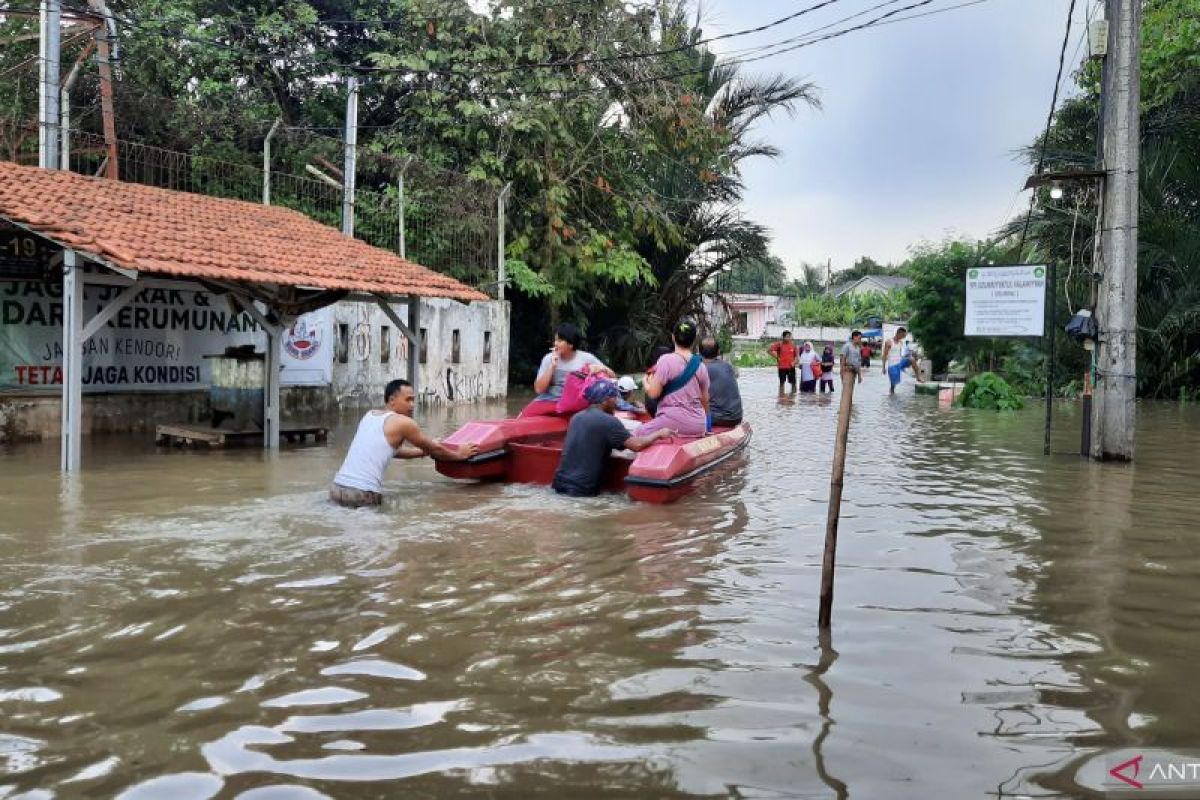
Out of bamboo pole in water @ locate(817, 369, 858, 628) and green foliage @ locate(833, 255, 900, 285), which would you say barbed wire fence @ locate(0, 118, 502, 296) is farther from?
green foliage @ locate(833, 255, 900, 285)

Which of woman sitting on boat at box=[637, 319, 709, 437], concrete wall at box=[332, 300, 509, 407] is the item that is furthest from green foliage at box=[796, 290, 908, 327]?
woman sitting on boat at box=[637, 319, 709, 437]

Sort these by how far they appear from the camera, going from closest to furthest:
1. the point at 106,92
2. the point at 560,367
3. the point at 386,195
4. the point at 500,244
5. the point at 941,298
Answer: the point at 560,367
the point at 106,92
the point at 386,195
the point at 500,244
the point at 941,298

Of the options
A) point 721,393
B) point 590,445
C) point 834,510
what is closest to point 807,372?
point 721,393

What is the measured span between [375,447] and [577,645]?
150 inches

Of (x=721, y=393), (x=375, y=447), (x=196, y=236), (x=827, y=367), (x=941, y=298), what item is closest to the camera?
(x=375, y=447)

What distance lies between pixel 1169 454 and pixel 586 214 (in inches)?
568

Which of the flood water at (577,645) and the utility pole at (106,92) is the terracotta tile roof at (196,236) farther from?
the flood water at (577,645)

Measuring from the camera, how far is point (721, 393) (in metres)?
Answer: 12.5

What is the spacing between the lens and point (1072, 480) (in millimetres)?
10664

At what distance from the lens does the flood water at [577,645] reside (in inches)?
141

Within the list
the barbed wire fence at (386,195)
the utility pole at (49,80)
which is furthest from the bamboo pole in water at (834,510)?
the barbed wire fence at (386,195)

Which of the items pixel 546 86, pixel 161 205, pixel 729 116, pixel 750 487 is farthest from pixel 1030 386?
pixel 161 205

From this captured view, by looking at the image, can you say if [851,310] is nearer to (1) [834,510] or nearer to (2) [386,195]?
(2) [386,195]

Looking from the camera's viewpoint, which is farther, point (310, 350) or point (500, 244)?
point (500, 244)
